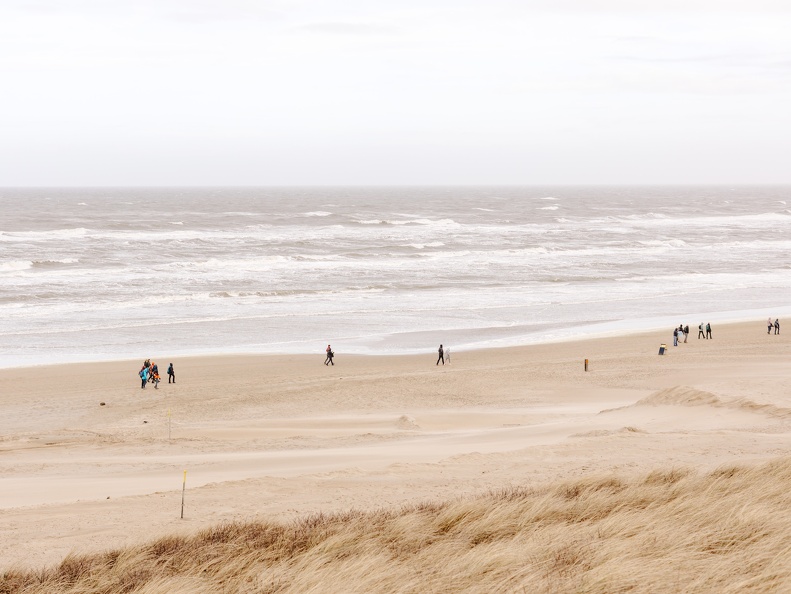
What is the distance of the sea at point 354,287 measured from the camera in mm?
30609

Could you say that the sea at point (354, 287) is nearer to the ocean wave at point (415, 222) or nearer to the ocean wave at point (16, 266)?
the ocean wave at point (16, 266)

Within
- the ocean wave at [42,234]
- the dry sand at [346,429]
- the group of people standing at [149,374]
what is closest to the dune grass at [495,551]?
the dry sand at [346,429]

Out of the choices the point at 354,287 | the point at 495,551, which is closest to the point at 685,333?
the point at 354,287

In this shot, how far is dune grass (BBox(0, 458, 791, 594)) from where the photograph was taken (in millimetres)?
6711

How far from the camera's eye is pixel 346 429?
698 inches

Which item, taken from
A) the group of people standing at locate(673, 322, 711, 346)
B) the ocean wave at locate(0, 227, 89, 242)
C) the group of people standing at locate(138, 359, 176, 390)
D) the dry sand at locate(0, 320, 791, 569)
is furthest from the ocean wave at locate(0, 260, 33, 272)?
the group of people standing at locate(673, 322, 711, 346)

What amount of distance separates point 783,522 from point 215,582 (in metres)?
5.43

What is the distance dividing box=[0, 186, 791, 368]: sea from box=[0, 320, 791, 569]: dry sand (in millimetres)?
3302

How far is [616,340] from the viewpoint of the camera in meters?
29.8

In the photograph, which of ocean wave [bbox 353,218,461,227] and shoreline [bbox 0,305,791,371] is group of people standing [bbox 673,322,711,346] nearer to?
shoreline [bbox 0,305,791,371]

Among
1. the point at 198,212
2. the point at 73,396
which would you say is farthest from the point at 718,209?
the point at 73,396

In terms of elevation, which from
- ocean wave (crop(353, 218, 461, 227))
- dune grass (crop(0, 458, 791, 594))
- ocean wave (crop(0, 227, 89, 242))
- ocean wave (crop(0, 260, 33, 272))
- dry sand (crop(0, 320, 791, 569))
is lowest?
dry sand (crop(0, 320, 791, 569))

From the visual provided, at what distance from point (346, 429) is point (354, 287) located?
26123 mm

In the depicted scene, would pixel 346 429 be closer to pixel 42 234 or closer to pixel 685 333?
pixel 685 333
